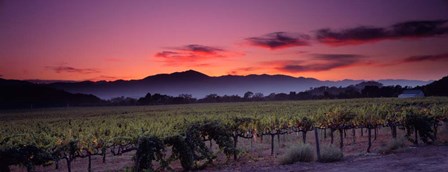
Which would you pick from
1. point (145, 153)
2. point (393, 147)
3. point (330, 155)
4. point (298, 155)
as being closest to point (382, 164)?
point (330, 155)

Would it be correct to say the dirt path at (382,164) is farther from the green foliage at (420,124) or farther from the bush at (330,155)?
the green foliage at (420,124)

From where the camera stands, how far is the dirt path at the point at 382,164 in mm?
15805

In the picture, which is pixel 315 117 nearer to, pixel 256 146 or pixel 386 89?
pixel 256 146

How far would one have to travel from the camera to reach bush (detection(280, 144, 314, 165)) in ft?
59.9

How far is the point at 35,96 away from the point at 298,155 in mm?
167507

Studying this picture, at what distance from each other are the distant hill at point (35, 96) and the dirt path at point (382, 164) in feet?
453

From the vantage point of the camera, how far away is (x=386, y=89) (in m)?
138

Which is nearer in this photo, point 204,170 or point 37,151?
point 37,151

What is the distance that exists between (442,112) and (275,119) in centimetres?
1152

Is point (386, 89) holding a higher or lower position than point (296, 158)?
higher

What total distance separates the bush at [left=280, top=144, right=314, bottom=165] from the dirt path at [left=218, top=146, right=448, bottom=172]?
1.56 feet

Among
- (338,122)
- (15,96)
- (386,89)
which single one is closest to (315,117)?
(338,122)

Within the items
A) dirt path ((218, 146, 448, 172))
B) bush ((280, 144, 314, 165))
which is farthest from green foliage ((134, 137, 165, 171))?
bush ((280, 144, 314, 165))

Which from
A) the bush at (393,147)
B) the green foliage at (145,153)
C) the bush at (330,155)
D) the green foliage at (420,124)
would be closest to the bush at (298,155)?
the bush at (330,155)
